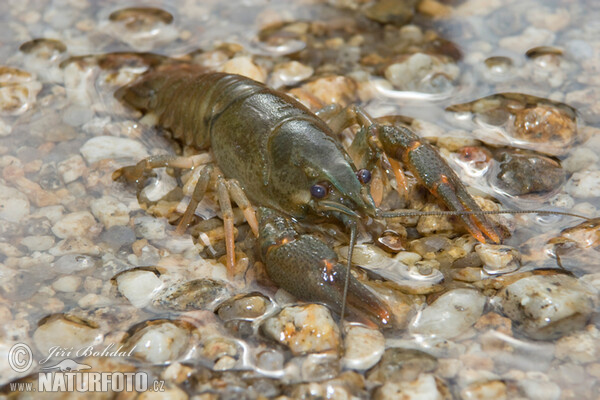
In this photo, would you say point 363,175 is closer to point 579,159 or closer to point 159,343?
point 159,343

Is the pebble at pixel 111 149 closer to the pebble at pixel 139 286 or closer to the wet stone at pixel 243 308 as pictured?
the pebble at pixel 139 286

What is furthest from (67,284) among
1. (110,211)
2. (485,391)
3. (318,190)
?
(485,391)

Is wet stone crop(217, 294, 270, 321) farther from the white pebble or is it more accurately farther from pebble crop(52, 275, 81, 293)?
pebble crop(52, 275, 81, 293)

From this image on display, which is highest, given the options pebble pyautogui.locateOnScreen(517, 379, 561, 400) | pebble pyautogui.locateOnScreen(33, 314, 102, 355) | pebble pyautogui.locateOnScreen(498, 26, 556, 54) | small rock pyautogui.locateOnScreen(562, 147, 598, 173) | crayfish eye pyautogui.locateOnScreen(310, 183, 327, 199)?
pebble pyautogui.locateOnScreen(498, 26, 556, 54)

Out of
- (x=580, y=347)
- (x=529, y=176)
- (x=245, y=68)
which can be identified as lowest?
(x=580, y=347)

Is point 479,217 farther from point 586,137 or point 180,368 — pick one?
point 180,368

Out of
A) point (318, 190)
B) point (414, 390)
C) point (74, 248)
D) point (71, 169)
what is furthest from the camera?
point (71, 169)


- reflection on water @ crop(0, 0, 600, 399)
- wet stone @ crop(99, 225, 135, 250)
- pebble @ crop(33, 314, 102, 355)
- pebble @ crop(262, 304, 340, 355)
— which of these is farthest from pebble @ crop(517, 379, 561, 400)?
wet stone @ crop(99, 225, 135, 250)
